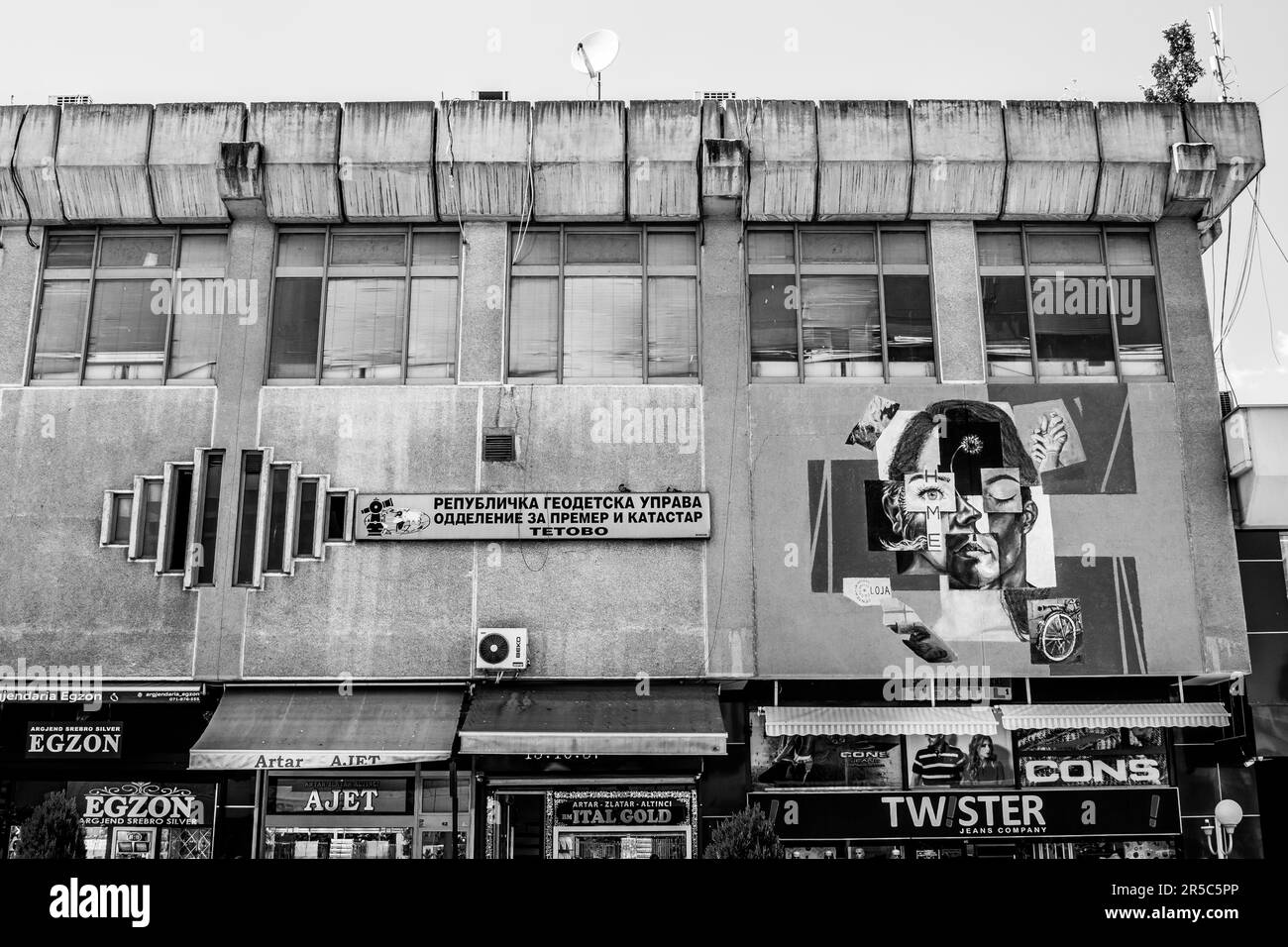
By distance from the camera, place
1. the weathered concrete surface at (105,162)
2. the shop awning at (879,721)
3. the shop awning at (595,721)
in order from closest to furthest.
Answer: the shop awning at (595,721)
the shop awning at (879,721)
the weathered concrete surface at (105,162)

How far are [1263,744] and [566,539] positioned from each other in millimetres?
9613

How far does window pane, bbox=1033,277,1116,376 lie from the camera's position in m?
17.1

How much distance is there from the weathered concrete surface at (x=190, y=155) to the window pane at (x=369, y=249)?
168 cm

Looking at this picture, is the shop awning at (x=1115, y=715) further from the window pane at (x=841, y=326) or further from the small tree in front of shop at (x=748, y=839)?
the window pane at (x=841, y=326)

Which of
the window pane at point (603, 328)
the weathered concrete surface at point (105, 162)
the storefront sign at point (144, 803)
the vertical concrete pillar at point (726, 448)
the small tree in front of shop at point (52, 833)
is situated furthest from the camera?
the window pane at point (603, 328)

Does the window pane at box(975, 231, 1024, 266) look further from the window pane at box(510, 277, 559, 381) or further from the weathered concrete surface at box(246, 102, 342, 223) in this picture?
the weathered concrete surface at box(246, 102, 342, 223)

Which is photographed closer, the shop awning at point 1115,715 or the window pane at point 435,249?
the shop awning at point 1115,715

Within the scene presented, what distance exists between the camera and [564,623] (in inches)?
631

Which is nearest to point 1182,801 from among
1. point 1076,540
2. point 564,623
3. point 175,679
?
point 1076,540

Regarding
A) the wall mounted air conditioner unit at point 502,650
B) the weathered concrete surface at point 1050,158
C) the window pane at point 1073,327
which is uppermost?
the weathered concrete surface at point 1050,158

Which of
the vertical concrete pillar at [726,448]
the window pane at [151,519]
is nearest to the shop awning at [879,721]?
the vertical concrete pillar at [726,448]

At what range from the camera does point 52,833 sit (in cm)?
1408

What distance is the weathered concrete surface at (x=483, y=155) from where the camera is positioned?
55.8 ft

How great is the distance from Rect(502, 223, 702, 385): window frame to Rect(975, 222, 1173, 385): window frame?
13.8ft
